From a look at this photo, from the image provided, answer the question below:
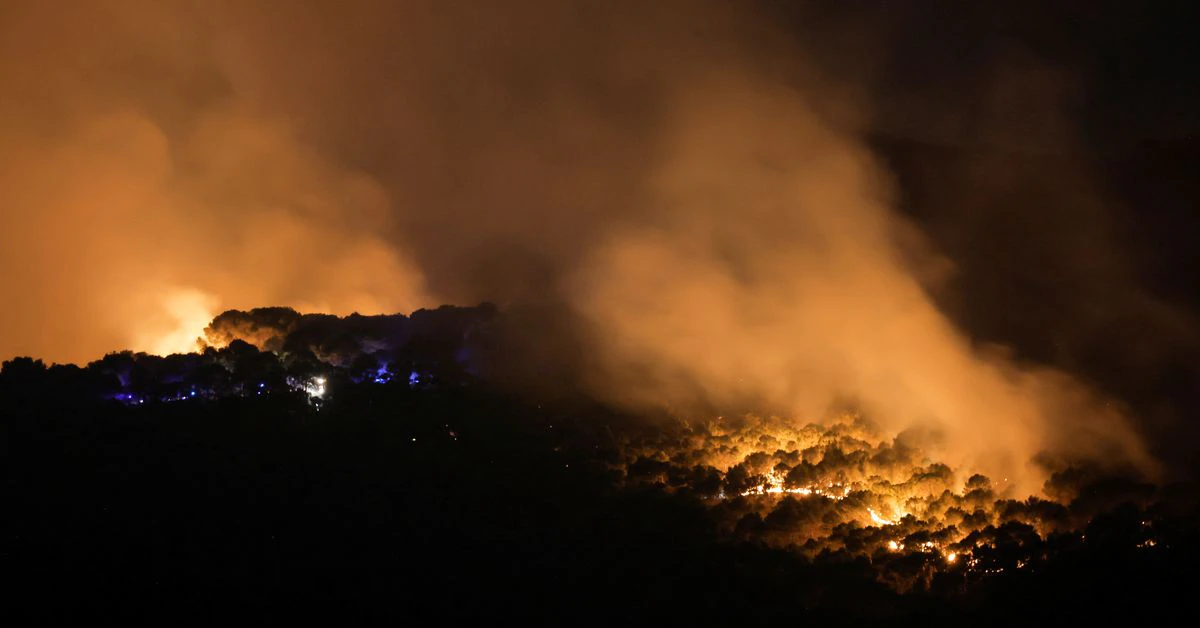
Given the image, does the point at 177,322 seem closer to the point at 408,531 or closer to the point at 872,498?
the point at 408,531

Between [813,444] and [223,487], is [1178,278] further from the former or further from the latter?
[223,487]

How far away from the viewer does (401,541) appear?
10492 millimetres

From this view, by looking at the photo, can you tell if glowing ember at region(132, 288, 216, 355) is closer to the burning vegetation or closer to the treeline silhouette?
the treeline silhouette

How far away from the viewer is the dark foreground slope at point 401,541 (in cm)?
927

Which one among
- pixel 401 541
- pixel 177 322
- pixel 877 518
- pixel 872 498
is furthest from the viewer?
pixel 177 322

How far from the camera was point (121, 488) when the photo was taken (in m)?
11.5

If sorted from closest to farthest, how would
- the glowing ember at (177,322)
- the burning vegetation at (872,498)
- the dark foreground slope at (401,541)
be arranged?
the dark foreground slope at (401,541) < the burning vegetation at (872,498) < the glowing ember at (177,322)

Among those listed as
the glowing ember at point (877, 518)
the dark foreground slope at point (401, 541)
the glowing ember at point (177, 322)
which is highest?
the glowing ember at point (177, 322)

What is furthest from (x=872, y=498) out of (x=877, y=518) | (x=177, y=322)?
(x=177, y=322)

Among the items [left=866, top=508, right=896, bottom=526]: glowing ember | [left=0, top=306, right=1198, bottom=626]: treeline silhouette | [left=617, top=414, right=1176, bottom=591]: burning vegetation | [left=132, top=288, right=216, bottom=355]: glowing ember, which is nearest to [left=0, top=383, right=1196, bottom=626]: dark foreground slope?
[left=0, top=306, right=1198, bottom=626]: treeline silhouette

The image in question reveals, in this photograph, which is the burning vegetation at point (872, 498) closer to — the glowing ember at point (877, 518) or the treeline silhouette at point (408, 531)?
the glowing ember at point (877, 518)

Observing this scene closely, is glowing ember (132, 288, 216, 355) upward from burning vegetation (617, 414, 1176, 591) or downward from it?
upward

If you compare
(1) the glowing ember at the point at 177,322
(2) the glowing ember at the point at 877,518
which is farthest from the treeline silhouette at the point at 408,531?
(1) the glowing ember at the point at 177,322

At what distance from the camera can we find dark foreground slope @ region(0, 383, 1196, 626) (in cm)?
927
